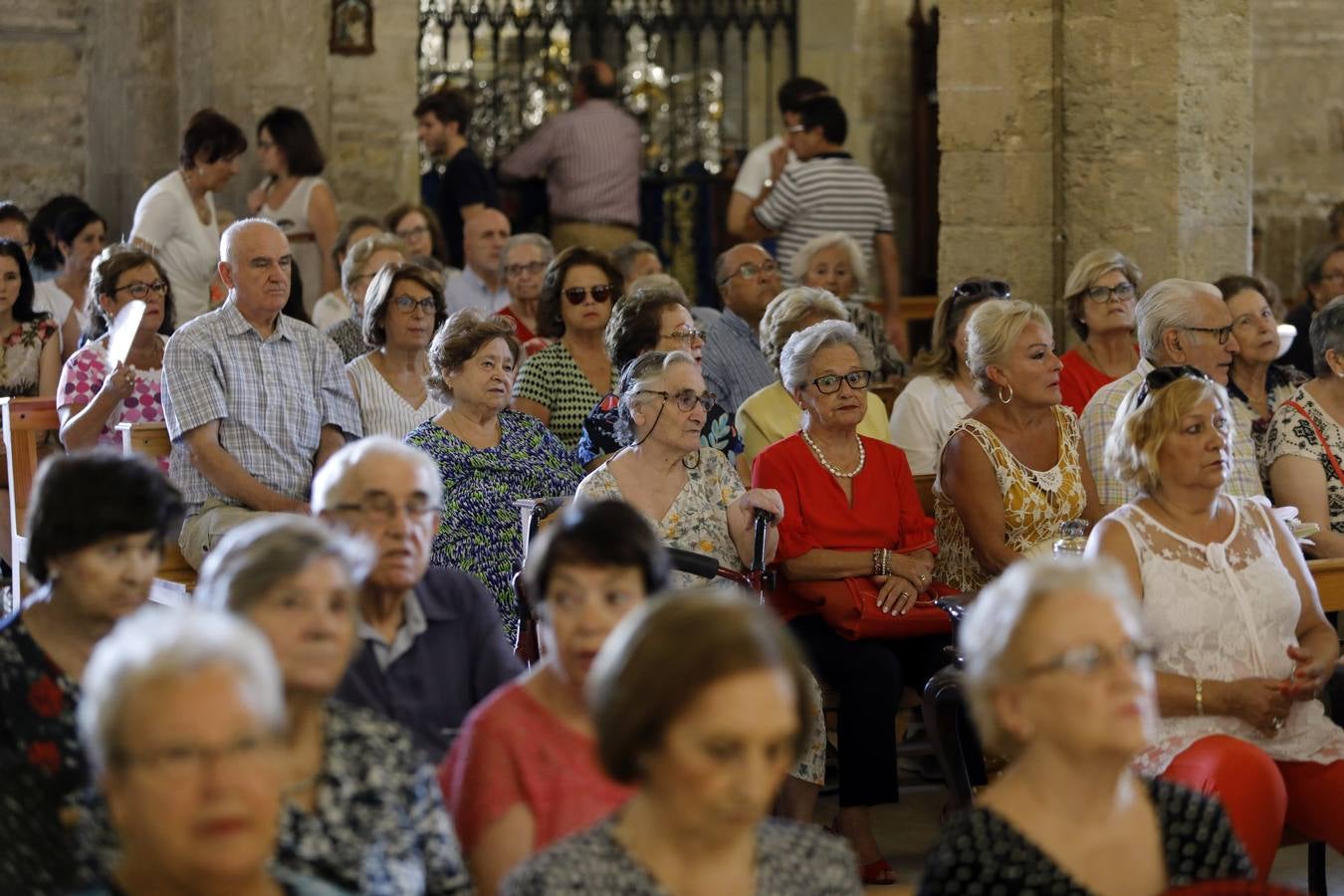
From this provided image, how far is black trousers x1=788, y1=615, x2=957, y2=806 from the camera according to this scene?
179 inches

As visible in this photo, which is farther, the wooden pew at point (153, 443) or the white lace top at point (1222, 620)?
the wooden pew at point (153, 443)

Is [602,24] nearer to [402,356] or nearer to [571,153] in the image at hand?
[571,153]

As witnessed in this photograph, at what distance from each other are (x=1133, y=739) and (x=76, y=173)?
8.50 metres

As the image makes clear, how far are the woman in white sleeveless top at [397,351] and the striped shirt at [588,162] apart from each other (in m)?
4.19

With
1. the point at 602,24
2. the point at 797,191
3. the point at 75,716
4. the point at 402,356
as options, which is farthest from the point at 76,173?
the point at 75,716

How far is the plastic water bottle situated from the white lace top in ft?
1.33

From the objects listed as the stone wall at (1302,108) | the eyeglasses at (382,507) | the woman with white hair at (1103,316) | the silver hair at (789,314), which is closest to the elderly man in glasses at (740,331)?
the silver hair at (789,314)

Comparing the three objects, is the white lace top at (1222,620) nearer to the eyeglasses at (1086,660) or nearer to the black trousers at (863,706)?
the black trousers at (863,706)

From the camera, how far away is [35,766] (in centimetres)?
284

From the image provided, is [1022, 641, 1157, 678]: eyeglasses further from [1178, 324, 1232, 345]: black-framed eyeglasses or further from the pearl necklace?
[1178, 324, 1232, 345]: black-framed eyeglasses

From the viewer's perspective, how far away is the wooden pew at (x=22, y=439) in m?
5.87

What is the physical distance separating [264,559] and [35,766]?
1.68ft

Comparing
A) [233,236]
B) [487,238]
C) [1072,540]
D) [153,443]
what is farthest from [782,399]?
[487,238]

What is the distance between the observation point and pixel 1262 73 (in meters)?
10.1
